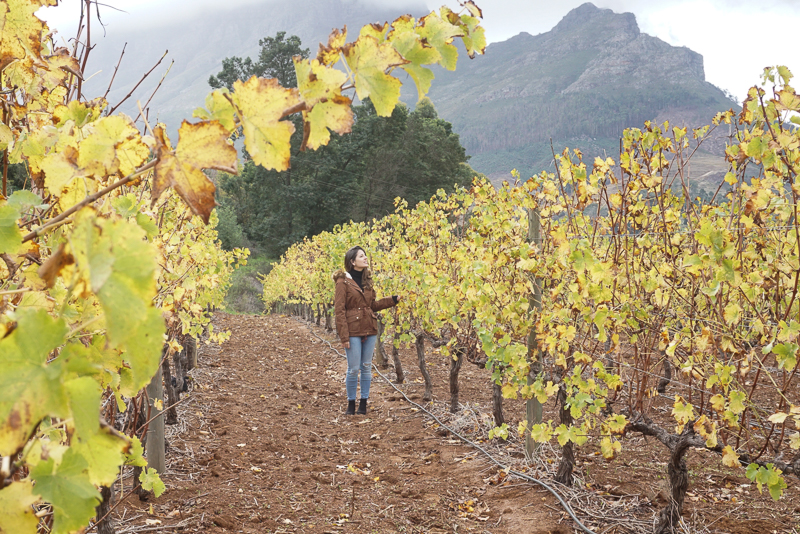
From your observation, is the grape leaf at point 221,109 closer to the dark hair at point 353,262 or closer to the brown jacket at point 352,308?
the brown jacket at point 352,308

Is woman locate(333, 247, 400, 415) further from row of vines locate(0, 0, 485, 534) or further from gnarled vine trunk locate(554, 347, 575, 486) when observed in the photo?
row of vines locate(0, 0, 485, 534)

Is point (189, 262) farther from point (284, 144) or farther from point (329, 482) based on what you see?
point (284, 144)

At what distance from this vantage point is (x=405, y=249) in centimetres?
691

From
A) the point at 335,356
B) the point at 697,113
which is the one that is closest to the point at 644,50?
the point at 697,113

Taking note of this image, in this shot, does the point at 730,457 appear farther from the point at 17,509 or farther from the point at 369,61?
the point at 17,509

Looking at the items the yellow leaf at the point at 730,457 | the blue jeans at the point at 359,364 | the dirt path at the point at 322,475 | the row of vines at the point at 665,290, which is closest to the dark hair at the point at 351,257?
the blue jeans at the point at 359,364

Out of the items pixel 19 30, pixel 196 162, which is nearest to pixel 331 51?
pixel 196 162

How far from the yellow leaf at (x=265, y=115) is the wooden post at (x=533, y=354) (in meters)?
3.06

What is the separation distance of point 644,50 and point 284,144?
123637mm

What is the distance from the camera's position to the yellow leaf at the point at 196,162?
2.25 ft

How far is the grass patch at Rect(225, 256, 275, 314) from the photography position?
2830 centimetres

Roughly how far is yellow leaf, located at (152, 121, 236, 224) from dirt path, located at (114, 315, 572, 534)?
2.83m

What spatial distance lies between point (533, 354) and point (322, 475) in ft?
6.21

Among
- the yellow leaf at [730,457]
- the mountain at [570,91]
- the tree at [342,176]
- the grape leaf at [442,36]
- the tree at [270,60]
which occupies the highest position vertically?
the mountain at [570,91]
